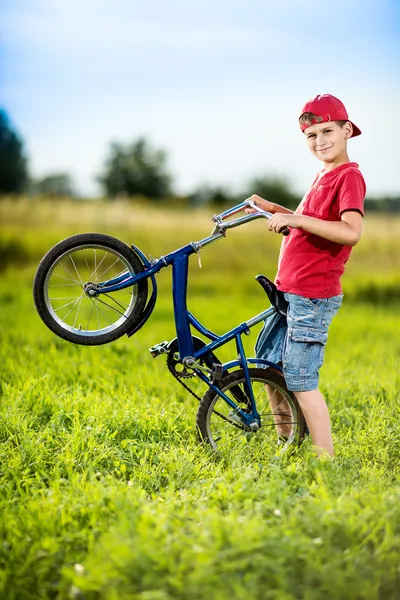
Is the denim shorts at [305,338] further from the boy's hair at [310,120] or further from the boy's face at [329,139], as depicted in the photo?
the boy's hair at [310,120]

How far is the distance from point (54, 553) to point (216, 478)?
1.02 meters

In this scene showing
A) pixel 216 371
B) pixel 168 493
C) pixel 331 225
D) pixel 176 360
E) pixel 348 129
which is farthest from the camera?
pixel 176 360

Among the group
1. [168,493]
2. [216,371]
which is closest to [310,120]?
[216,371]

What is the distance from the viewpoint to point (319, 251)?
391 centimetres

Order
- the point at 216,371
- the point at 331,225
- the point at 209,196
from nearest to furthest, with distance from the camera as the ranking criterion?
1. the point at 331,225
2. the point at 216,371
3. the point at 209,196

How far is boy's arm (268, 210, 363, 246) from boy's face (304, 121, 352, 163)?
411mm

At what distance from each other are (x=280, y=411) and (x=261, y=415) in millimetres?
122

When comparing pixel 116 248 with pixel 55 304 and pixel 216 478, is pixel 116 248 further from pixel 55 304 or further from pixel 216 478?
pixel 55 304

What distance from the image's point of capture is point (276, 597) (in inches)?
109

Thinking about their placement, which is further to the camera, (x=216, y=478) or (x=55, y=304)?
(x=55, y=304)

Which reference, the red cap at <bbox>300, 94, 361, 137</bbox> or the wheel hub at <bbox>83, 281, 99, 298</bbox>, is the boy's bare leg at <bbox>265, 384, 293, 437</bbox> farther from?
the red cap at <bbox>300, 94, 361, 137</bbox>

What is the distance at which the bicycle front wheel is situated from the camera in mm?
4141

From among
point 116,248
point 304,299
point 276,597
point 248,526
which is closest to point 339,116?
point 304,299

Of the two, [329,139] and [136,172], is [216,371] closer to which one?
[329,139]
